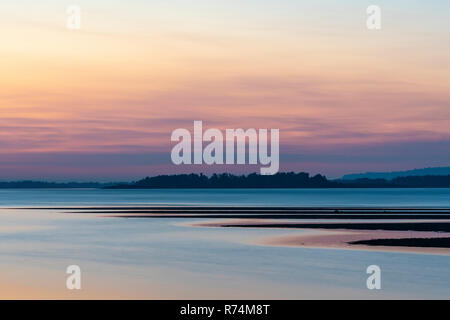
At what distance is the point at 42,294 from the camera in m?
31.6

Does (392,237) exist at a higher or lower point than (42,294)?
higher

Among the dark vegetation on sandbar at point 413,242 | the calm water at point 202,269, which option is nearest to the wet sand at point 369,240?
the dark vegetation on sandbar at point 413,242

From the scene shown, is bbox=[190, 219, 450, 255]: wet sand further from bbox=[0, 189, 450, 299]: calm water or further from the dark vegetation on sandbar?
bbox=[0, 189, 450, 299]: calm water

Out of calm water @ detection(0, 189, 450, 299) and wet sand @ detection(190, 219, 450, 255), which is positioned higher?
wet sand @ detection(190, 219, 450, 255)

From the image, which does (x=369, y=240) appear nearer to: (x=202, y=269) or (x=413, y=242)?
(x=413, y=242)

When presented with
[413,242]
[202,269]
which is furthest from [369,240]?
[202,269]

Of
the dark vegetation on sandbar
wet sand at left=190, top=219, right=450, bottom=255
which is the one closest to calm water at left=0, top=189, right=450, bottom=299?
wet sand at left=190, top=219, right=450, bottom=255

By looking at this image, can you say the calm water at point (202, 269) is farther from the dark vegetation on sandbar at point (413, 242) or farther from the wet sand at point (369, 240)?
the dark vegetation on sandbar at point (413, 242)

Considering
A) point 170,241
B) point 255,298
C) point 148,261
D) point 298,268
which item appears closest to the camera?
point 255,298

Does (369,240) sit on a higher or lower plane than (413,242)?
higher
